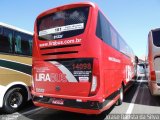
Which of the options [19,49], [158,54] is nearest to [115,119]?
[158,54]

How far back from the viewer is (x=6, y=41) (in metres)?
6.79

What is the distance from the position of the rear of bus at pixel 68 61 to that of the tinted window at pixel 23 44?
4.33ft

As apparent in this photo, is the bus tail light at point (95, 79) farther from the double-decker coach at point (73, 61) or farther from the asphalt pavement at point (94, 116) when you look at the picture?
the asphalt pavement at point (94, 116)

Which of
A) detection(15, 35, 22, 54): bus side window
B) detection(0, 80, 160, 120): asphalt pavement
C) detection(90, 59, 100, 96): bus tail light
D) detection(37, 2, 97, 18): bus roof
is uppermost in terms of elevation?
detection(37, 2, 97, 18): bus roof

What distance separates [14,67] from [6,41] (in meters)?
0.92

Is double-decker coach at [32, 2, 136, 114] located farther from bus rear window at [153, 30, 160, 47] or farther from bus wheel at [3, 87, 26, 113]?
bus rear window at [153, 30, 160, 47]

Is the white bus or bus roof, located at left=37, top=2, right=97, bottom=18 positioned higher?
A: bus roof, located at left=37, top=2, right=97, bottom=18

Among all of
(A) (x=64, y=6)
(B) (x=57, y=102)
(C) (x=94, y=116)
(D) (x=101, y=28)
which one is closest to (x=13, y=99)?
(B) (x=57, y=102)

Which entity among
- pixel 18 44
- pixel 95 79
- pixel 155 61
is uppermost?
pixel 18 44

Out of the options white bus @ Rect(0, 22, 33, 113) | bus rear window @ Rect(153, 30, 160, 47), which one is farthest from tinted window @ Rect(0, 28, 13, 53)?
bus rear window @ Rect(153, 30, 160, 47)

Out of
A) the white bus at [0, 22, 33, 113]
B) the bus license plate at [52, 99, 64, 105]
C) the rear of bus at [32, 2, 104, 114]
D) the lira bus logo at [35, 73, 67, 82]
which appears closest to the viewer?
the rear of bus at [32, 2, 104, 114]

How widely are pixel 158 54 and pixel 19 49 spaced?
17.4 ft

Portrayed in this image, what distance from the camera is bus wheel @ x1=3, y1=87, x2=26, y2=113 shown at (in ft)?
21.9

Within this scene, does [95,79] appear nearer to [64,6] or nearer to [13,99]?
[64,6]
